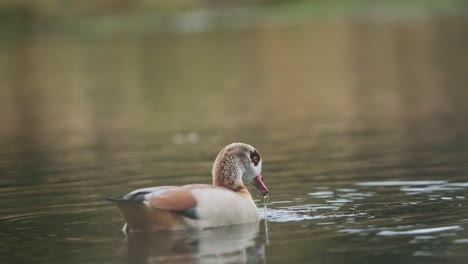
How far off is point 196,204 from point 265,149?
8.14 metres

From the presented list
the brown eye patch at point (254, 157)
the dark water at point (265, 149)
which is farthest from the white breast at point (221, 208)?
the brown eye patch at point (254, 157)

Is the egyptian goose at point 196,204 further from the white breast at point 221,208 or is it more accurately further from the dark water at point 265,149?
the dark water at point 265,149

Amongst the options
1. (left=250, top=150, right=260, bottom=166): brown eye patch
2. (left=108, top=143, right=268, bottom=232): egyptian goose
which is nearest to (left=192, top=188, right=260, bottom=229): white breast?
(left=108, top=143, right=268, bottom=232): egyptian goose

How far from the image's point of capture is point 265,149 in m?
20.4

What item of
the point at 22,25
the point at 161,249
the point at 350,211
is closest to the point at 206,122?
the point at 350,211

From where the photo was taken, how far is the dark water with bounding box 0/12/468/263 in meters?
11.8

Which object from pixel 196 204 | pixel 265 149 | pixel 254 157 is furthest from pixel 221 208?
pixel 265 149

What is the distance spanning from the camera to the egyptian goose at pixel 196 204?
1211 centimetres

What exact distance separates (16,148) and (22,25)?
204 feet

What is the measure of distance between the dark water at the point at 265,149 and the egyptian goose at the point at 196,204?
0.48 ft

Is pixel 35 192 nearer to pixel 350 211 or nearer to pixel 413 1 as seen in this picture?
pixel 350 211

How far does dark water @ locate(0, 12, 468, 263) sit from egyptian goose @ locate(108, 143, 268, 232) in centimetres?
15

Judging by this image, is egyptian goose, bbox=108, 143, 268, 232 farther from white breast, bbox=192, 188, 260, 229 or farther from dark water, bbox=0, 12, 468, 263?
dark water, bbox=0, 12, 468, 263

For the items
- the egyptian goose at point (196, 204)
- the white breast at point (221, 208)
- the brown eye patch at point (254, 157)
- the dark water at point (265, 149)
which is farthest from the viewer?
the brown eye patch at point (254, 157)
